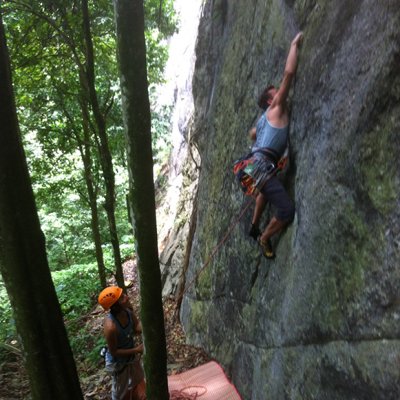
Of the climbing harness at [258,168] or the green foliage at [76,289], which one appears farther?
the green foliage at [76,289]

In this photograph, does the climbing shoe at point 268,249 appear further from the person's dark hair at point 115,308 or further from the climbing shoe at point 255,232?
the person's dark hair at point 115,308

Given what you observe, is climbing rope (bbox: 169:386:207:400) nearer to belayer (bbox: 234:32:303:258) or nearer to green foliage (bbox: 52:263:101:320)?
belayer (bbox: 234:32:303:258)

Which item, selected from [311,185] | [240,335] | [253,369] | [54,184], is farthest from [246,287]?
[54,184]

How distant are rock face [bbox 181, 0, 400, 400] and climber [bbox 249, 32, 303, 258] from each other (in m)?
0.12

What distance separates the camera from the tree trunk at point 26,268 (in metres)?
3.72

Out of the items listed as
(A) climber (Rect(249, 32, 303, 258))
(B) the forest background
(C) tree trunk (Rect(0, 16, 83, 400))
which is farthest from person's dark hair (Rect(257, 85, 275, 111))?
(B) the forest background

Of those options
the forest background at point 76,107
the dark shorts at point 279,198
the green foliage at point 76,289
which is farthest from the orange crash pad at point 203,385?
the green foliage at point 76,289

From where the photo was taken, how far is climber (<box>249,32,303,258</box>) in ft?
15.5

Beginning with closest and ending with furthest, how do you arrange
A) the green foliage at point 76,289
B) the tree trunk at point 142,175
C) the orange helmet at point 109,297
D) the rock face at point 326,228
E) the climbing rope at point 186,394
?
the rock face at point 326,228 → the tree trunk at point 142,175 → the orange helmet at point 109,297 → the climbing rope at point 186,394 → the green foliage at point 76,289

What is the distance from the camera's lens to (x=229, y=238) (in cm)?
677

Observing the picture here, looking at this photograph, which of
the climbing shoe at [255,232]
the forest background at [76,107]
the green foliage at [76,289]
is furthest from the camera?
the green foliage at [76,289]

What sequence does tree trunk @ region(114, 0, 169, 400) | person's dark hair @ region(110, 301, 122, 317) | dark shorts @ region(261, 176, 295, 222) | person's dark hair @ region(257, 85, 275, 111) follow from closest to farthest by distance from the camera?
tree trunk @ region(114, 0, 169, 400), dark shorts @ region(261, 176, 295, 222), person's dark hair @ region(110, 301, 122, 317), person's dark hair @ region(257, 85, 275, 111)

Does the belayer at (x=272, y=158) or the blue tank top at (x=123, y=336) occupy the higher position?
the belayer at (x=272, y=158)

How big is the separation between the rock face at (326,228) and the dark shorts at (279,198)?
0.13m
